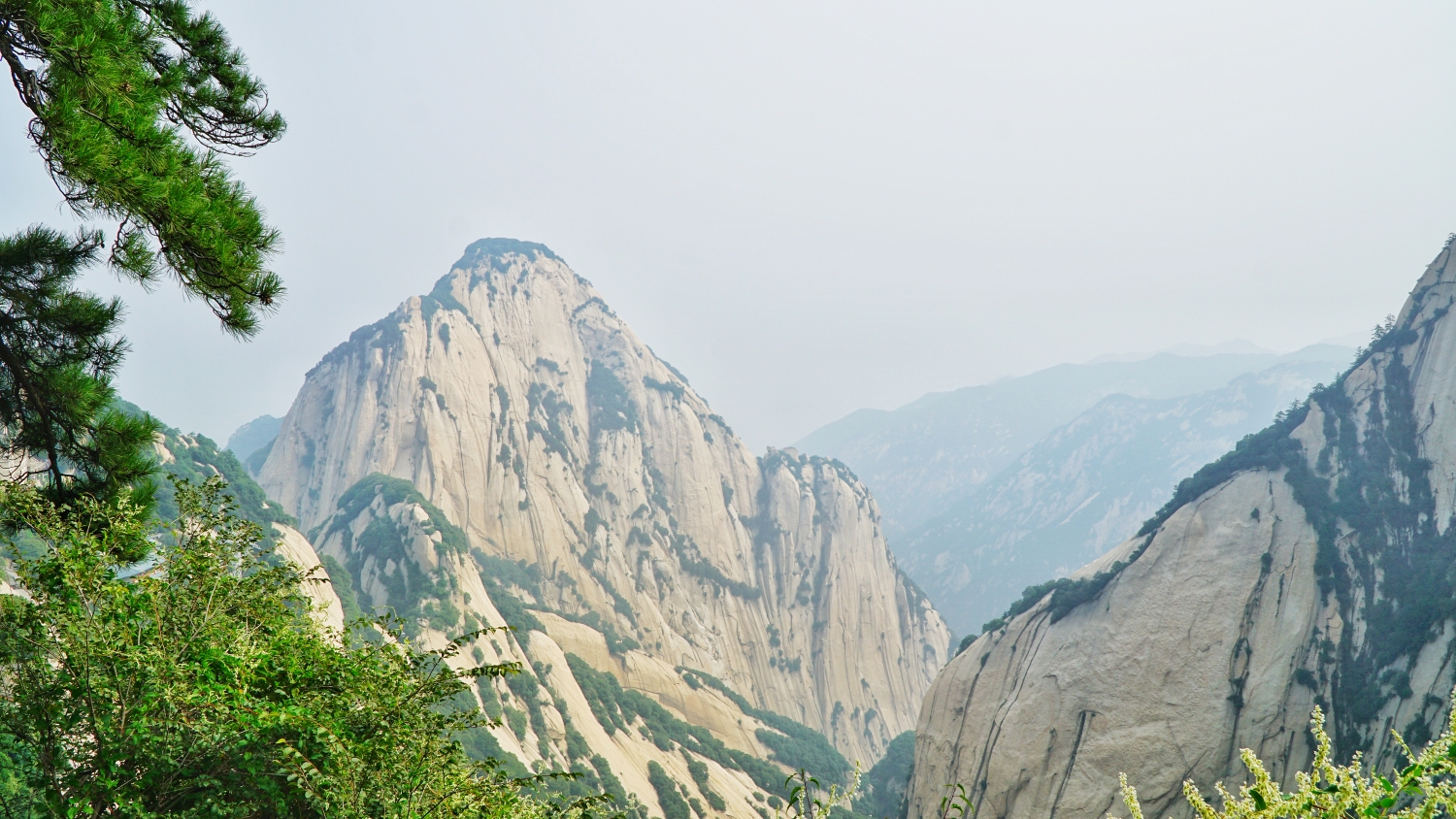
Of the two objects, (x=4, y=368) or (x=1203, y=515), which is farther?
(x=1203, y=515)

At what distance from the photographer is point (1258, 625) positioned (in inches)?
1267

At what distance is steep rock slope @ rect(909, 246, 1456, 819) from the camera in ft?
96.1

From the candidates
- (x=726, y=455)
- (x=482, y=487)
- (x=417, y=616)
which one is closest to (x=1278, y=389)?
(x=726, y=455)

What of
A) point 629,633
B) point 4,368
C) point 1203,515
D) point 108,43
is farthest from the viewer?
point 629,633

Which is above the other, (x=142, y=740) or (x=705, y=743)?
(x=142, y=740)

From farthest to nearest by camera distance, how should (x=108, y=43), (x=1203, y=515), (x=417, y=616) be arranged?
(x=417, y=616)
(x=1203, y=515)
(x=108, y=43)

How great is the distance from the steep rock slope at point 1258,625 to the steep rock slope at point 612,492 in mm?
45912

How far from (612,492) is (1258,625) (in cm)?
7891

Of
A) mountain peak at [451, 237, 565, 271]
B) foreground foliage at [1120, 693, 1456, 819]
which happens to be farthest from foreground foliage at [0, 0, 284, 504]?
mountain peak at [451, 237, 565, 271]

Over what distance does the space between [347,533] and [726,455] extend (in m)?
63.2

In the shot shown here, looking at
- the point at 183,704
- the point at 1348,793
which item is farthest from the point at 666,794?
the point at 1348,793

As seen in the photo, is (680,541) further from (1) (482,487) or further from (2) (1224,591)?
(2) (1224,591)

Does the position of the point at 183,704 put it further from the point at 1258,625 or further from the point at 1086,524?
A: the point at 1086,524

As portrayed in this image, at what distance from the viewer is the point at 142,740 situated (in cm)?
664
